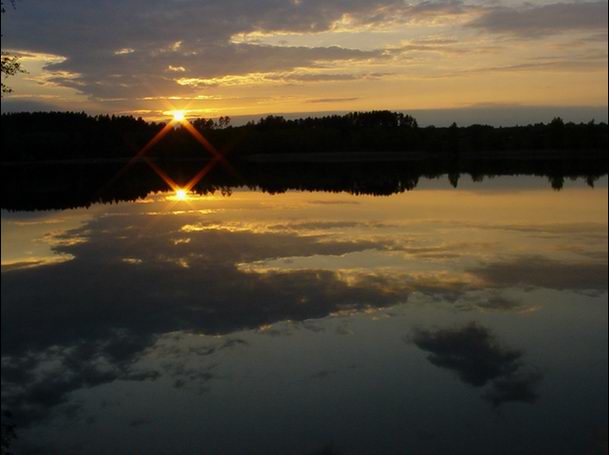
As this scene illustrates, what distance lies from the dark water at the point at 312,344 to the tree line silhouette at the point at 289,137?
50390 mm

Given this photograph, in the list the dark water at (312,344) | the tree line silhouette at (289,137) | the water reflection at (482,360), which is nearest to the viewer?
the dark water at (312,344)

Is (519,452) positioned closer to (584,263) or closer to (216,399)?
(216,399)

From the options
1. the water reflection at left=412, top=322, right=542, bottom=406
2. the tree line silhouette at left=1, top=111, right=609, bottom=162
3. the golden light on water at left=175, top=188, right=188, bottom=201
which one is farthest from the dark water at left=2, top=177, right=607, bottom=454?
the tree line silhouette at left=1, top=111, right=609, bottom=162

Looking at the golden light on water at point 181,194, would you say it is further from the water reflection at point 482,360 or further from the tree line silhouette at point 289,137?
the tree line silhouette at point 289,137

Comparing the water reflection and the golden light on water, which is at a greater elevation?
the water reflection

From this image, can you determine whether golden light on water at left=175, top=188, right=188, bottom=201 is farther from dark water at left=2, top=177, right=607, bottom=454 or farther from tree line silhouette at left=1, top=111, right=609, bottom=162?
tree line silhouette at left=1, top=111, right=609, bottom=162

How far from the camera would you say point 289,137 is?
7688cm

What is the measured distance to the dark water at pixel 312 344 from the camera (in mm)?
5449

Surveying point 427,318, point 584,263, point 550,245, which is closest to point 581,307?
point 427,318

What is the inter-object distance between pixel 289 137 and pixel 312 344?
7059 centimetres

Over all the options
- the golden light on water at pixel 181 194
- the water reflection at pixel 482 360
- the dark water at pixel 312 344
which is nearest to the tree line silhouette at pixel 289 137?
the golden light on water at pixel 181 194

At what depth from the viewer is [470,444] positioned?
515 centimetres

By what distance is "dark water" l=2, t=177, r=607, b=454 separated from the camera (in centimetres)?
545

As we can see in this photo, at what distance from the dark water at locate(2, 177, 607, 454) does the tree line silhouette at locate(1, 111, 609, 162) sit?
165 ft
